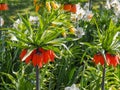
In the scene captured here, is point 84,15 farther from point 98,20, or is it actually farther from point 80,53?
point 80,53

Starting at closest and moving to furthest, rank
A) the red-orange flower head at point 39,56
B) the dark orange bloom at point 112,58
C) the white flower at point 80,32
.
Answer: the red-orange flower head at point 39,56 → the dark orange bloom at point 112,58 → the white flower at point 80,32

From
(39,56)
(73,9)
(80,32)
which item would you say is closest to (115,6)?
(73,9)

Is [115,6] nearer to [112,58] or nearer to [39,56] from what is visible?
[112,58]

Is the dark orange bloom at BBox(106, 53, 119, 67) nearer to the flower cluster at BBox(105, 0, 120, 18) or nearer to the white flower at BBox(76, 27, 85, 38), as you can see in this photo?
the white flower at BBox(76, 27, 85, 38)

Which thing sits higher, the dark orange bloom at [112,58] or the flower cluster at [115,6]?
the flower cluster at [115,6]

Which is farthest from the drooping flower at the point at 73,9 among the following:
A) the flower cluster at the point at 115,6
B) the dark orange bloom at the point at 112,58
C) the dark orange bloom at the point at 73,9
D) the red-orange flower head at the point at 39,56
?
the red-orange flower head at the point at 39,56

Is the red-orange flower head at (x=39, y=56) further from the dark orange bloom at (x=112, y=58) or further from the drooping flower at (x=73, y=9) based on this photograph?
the drooping flower at (x=73, y=9)

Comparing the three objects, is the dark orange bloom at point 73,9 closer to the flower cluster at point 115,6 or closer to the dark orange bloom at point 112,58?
the flower cluster at point 115,6

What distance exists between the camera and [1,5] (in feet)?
16.4

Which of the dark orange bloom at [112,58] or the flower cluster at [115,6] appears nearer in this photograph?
the dark orange bloom at [112,58]

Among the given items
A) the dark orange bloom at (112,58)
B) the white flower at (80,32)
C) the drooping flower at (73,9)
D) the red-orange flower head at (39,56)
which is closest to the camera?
the red-orange flower head at (39,56)

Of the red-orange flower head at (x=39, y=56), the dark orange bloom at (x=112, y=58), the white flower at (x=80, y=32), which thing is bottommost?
the dark orange bloom at (x=112, y=58)

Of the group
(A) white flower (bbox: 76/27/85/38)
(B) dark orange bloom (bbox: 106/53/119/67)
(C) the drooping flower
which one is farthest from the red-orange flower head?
(C) the drooping flower

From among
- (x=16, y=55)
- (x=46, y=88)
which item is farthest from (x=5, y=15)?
(x=46, y=88)
